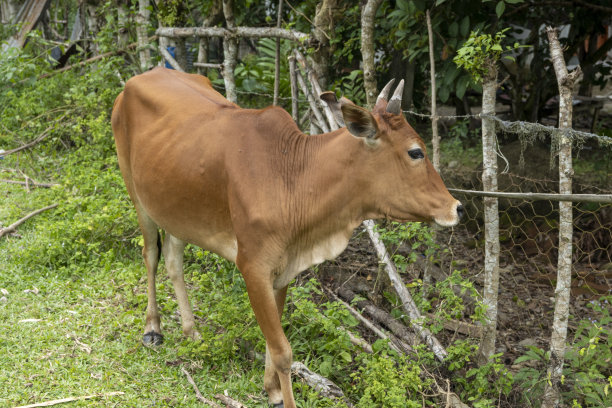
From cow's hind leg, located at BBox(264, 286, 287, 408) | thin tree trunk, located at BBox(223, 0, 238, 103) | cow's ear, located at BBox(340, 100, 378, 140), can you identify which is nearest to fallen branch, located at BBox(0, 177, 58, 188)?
thin tree trunk, located at BBox(223, 0, 238, 103)

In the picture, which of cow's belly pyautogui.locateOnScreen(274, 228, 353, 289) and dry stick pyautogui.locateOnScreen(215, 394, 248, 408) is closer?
cow's belly pyautogui.locateOnScreen(274, 228, 353, 289)

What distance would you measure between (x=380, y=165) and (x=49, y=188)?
4.92 meters

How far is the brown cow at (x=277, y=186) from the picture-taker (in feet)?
9.62

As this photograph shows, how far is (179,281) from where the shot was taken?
164 inches

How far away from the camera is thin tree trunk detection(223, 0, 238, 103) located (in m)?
5.52

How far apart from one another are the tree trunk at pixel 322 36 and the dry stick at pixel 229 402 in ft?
8.52

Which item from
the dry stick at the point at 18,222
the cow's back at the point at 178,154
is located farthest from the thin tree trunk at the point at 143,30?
the cow's back at the point at 178,154

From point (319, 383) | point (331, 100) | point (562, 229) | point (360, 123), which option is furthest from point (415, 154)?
point (319, 383)

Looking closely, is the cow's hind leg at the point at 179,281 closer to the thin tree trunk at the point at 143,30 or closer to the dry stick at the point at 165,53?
the dry stick at the point at 165,53

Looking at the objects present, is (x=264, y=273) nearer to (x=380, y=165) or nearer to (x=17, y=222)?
(x=380, y=165)

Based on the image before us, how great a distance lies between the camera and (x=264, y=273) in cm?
310

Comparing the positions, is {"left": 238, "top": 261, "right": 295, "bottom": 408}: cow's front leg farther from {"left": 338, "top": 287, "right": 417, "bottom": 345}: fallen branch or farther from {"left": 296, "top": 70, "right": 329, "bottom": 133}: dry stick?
{"left": 296, "top": 70, "right": 329, "bottom": 133}: dry stick

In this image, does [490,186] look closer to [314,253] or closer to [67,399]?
[314,253]

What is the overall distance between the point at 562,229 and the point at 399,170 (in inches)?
38.9
